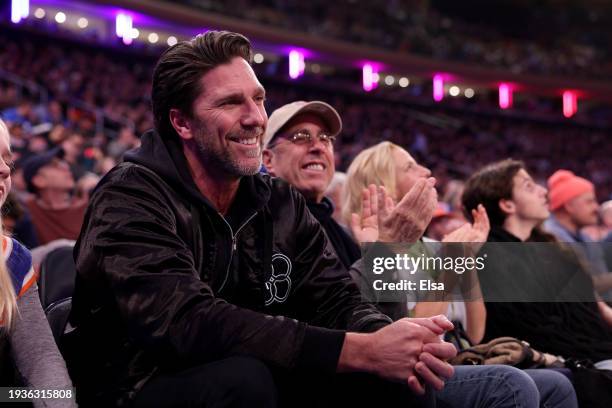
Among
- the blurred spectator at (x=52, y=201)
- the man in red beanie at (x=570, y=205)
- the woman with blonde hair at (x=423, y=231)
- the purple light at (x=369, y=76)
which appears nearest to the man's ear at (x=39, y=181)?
the blurred spectator at (x=52, y=201)

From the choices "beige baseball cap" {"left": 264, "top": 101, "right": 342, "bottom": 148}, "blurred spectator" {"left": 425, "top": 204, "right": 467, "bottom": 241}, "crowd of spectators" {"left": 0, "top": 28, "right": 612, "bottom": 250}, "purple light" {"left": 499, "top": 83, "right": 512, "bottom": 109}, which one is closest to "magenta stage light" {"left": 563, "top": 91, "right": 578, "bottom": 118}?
"crowd of spectators" {"left": 0, "top": 28, "right": 612, "bottom": 250}

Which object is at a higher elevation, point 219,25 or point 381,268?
point 219,25

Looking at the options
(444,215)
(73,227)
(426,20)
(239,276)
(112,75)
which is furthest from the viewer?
(426,20)

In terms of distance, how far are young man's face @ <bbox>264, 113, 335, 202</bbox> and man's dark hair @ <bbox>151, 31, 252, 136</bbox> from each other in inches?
36.8

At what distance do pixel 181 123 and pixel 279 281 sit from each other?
0.49 m

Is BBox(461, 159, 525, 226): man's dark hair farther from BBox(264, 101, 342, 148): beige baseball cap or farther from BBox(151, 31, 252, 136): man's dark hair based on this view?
BBox(151, 31, 252, 136): man's dark hair

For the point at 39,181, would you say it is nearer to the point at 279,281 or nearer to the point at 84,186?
the point at 84,186

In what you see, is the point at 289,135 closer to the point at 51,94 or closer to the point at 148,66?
the point at 51,94

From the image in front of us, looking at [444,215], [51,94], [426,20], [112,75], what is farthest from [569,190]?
[426,20]

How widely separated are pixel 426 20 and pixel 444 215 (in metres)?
18.4

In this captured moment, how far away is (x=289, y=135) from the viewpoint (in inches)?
113

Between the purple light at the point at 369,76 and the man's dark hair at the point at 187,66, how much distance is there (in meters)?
17.5

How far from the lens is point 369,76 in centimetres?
1933

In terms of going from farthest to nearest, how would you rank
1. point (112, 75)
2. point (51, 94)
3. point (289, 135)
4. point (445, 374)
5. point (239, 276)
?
point (112, 75)
point (51, 94)
point (289, 135)
point (239, 276)
point (445, 374)
